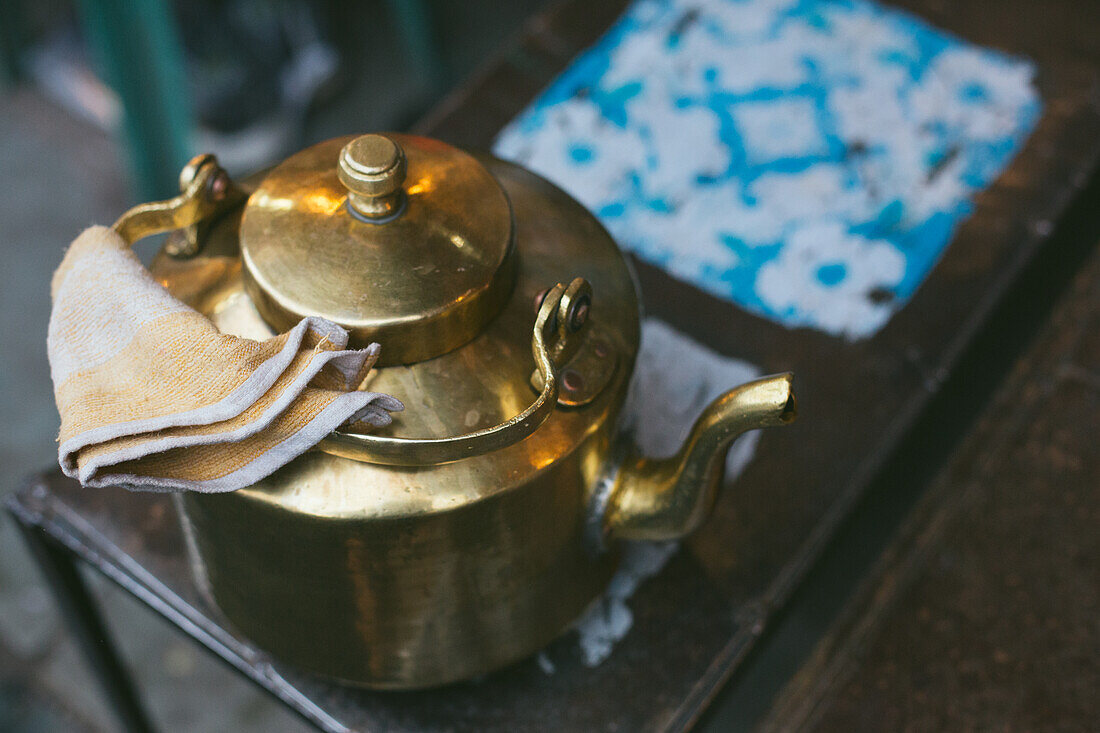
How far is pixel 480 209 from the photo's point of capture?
0.75m

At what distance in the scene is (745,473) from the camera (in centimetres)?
108

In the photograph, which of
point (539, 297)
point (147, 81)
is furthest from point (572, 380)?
point (147, 81)

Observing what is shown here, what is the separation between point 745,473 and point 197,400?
634 millimetres

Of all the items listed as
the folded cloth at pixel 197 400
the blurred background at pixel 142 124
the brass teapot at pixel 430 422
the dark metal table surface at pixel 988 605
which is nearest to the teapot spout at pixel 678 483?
the brass teapot at pixel 430 422

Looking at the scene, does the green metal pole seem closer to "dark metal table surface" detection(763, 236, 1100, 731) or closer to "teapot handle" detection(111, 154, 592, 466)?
"teapot handle" detection(111, 154, 592, 466)

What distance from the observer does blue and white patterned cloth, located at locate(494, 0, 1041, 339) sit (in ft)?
4.15

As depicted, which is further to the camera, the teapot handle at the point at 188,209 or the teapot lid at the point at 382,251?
the teapot handle at the point at 188,209

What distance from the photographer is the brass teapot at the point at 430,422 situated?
27.3 inches

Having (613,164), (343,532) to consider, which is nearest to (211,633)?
(343,532)

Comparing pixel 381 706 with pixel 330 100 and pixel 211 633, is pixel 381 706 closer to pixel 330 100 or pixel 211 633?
pixel 211 633

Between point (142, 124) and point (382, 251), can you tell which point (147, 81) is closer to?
point (142, 124)

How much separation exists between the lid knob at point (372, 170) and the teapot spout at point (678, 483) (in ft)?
0.98

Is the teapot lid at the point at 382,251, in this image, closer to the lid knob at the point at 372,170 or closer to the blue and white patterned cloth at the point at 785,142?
the lid knob at the point at 372,170

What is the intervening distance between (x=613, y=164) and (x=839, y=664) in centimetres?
72
